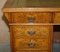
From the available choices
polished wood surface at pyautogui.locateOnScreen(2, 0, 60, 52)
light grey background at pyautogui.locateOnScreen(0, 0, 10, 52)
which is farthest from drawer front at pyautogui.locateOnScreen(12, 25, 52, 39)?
light grey background at pyautogui.locateOnScreen(0, 0, 10, 52)

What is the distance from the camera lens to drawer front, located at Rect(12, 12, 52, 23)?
1110mm

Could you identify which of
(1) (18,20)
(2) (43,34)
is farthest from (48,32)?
(1) (18,20)

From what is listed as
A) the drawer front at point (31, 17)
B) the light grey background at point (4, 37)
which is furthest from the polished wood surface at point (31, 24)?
the light grey background at point (4, 37)

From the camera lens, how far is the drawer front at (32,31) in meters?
1.15

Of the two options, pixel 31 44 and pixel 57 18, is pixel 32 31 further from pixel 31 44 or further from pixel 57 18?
pixel 57 18

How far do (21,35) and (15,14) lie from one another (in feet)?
Result: 0.62

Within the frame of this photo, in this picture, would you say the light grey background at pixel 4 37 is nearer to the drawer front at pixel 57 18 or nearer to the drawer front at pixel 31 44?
the drawer front at pixel 31 44

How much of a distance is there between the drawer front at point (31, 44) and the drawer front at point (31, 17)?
173 millimetres

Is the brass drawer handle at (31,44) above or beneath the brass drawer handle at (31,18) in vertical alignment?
beneath

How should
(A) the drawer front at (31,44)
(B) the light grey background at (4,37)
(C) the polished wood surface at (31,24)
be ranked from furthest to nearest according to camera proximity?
1. (B) the light grey background at (4,37)
2. (A) the drawer front at (31,44)
3. (C) the polished wood surface at (31,24)

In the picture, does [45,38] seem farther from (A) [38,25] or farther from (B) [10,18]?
(B) [10,18]

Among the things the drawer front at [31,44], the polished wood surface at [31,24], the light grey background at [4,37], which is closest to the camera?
the polished wood surface at [31,24]

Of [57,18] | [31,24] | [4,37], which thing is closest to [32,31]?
[31,24]

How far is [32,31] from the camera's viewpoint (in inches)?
46.0
